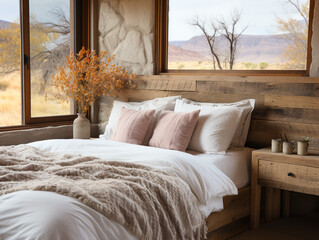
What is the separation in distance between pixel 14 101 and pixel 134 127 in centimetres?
137

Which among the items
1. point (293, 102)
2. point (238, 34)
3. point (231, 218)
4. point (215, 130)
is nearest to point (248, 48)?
point (238, 34)

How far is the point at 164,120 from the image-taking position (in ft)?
10.8

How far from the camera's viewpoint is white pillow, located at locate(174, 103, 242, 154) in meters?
3.12

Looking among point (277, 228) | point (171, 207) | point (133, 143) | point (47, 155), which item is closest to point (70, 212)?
point (171, 207)

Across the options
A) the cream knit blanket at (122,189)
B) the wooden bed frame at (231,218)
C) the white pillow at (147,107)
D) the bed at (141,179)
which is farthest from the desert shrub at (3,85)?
the wooden bed frame at (231,218)

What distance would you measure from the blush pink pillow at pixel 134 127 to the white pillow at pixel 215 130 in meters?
0.41

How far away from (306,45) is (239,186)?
49.4 inches

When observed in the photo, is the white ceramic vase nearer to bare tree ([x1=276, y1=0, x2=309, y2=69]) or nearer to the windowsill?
the windowsill

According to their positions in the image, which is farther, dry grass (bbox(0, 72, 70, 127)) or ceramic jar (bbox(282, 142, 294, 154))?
dry grass (bbox(0, 72, 70, 127))

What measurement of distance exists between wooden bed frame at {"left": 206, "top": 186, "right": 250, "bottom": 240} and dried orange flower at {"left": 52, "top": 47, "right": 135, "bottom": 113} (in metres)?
1.70

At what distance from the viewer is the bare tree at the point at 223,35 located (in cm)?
363

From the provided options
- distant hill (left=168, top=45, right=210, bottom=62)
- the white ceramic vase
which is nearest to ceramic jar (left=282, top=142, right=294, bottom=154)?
distant hill (left=168, top=45, right=210, bottom=62)

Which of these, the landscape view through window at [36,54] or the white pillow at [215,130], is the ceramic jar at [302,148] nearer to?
the white pillow at [215,130]

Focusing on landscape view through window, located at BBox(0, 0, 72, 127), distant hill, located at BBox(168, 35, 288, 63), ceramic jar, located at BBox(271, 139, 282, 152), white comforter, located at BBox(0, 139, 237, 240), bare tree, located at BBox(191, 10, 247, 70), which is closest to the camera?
white comforter, located at BBox(0, 139, 237, 240)
